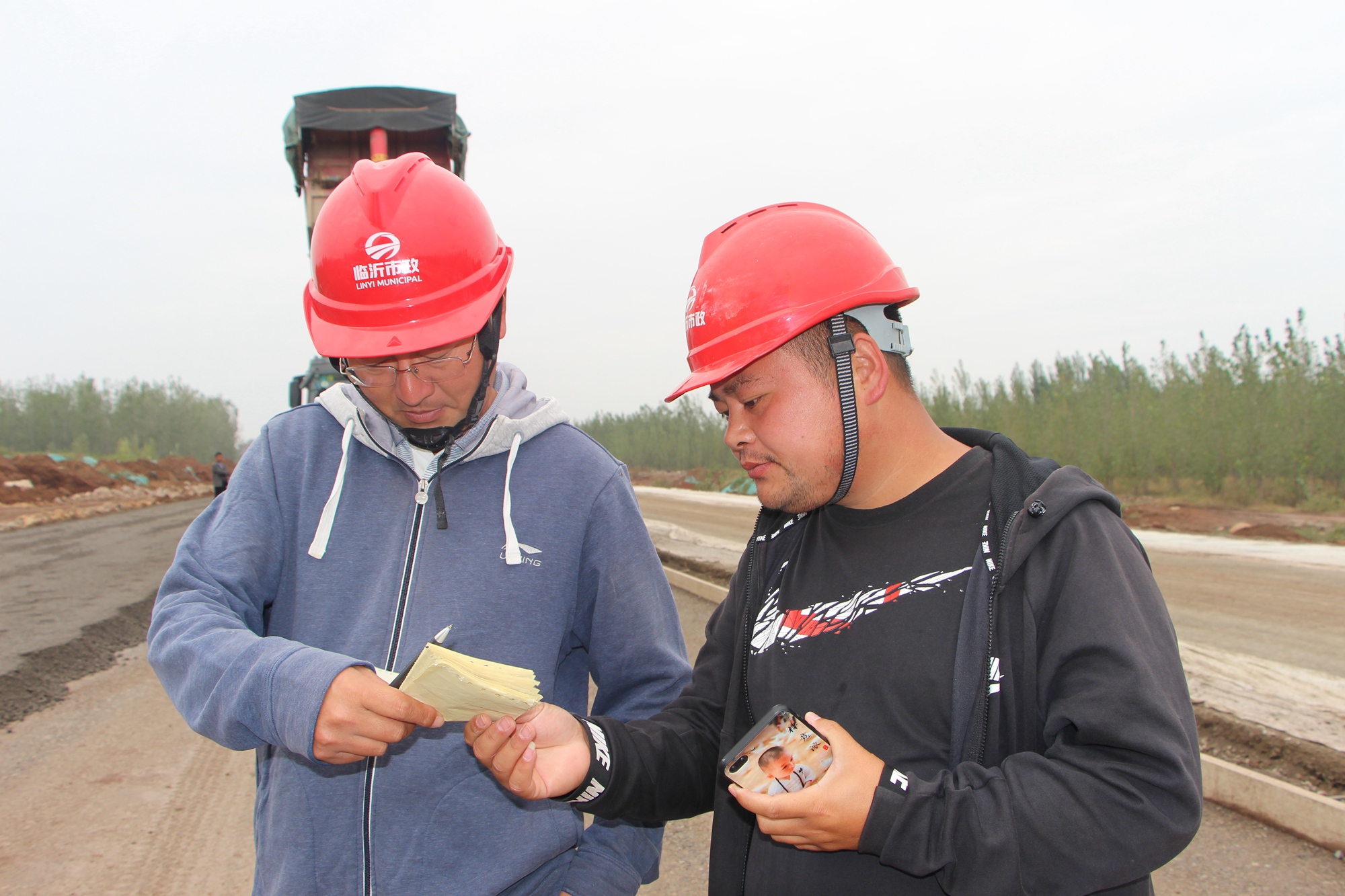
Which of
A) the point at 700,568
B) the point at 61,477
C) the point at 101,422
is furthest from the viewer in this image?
the point at 101,422

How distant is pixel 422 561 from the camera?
182 cm

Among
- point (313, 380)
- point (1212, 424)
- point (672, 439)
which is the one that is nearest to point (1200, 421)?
point (1212, 424)

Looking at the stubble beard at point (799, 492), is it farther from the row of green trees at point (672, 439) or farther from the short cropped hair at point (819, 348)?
the row of green trees at point (672, 439)

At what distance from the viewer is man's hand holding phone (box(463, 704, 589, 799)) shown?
5.44 feet

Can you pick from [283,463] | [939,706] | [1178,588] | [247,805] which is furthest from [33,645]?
[1178,588]

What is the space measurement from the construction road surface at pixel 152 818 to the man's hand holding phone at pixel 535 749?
2390mm

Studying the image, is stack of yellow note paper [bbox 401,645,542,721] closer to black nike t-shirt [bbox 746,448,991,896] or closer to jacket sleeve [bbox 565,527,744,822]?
jacket sleeve [bbox 565,527,744,822]

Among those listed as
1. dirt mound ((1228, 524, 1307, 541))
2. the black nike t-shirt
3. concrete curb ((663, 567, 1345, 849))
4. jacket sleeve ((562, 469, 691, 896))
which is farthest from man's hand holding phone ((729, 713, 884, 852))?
dirt mound ((1228, 524, 1307, 541))

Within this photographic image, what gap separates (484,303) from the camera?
196 centimetres

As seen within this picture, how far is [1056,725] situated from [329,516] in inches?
57.5

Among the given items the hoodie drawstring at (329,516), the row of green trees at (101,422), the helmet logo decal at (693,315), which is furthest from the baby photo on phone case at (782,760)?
the row of green trees at (101,422)

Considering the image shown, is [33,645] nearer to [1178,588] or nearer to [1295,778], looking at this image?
[1295,778]

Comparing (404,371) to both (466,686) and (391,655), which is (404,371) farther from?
(466,686)

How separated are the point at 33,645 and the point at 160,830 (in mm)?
5320
